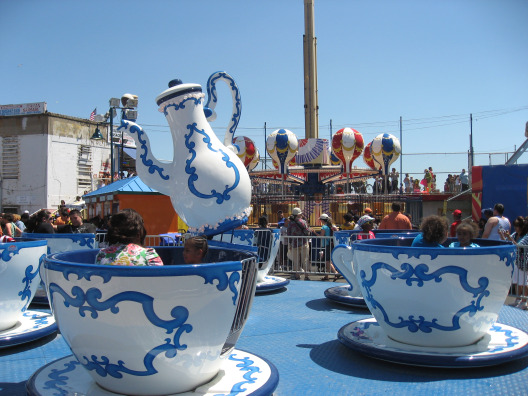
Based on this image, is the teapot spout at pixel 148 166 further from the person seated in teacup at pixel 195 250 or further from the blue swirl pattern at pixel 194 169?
the person seated in teacup at pixel 195 250

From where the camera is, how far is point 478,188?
12.7 metres

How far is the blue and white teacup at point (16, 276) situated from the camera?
3.32m

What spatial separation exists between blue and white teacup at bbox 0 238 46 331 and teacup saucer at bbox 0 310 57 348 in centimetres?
8

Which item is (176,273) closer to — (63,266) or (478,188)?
(63,266)

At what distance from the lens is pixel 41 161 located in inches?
1064

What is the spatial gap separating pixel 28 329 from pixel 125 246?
5.43 ft

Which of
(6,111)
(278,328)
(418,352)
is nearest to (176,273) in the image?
(418,352)

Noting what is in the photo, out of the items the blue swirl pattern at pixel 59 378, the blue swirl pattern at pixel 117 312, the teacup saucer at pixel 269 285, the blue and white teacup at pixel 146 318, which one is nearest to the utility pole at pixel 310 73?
the teacup saucer at pixel 269 285

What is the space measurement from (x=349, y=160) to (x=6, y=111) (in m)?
23.1

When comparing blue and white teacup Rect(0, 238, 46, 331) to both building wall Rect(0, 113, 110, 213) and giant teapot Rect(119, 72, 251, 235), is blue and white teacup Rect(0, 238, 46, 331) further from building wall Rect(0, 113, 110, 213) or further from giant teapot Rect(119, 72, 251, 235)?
building wall Rect(0, 113, 110, 213)

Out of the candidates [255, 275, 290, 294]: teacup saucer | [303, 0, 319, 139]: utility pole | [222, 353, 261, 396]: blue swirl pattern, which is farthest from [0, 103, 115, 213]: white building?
[222, 353, 261, 396]: blue swirl pattern

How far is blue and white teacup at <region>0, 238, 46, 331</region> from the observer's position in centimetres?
332

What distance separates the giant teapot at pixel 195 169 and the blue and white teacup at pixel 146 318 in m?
2.02

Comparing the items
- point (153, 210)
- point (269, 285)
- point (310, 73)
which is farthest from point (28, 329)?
point (310, 73)
